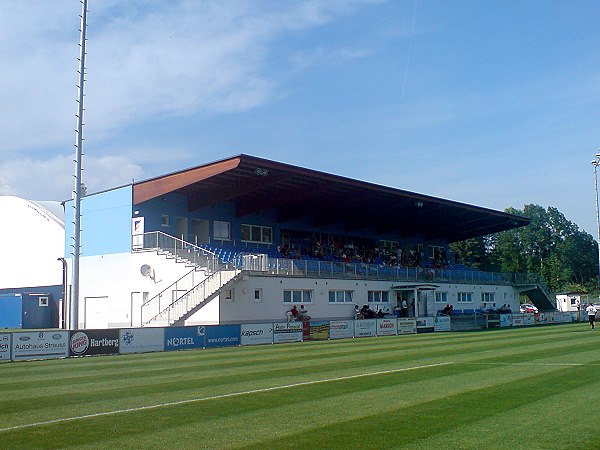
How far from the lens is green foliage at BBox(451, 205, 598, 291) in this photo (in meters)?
115

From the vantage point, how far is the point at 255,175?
1642 inches

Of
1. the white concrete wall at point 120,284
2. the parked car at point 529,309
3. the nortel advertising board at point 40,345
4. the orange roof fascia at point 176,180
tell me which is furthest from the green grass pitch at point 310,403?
the parked car at point 529,309

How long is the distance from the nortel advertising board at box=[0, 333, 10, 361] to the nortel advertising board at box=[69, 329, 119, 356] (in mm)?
2267

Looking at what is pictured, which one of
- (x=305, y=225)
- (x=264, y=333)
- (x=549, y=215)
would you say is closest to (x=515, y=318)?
(x=305, y=225)

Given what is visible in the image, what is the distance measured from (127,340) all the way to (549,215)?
110 metres

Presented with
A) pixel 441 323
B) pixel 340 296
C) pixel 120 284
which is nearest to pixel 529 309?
pixel 441 323

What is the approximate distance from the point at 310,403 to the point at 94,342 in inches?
615

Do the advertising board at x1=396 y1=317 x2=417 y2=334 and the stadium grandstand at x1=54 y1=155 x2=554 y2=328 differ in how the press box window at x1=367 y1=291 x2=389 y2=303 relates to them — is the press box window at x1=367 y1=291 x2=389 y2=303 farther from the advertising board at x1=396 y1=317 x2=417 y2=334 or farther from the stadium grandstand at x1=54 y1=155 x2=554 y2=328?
the advertising board at x1=396 y1=317 x2=417 y2=334

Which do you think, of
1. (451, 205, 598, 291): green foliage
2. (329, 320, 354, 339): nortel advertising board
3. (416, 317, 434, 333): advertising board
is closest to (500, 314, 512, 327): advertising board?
(416, 317, 434, 333): advertising board

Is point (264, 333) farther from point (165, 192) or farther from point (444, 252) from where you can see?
point (444, 252)

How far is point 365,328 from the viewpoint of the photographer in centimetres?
→ 3806

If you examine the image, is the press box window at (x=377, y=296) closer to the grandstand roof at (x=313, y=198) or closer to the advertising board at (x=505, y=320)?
the grandstand roof at (x=313, y=198)

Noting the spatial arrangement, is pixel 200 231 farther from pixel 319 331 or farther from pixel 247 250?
pixel 319 331

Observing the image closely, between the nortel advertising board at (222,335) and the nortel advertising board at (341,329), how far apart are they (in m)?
6.62
